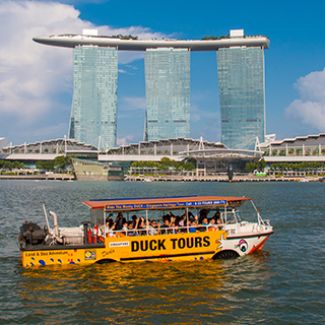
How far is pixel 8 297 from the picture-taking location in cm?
1591

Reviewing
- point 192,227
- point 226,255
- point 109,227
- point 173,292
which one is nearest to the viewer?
point 173,292

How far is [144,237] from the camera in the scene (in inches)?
778

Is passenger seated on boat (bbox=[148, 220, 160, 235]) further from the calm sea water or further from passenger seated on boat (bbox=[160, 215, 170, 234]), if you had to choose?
the calm sea water

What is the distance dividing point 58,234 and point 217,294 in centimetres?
731

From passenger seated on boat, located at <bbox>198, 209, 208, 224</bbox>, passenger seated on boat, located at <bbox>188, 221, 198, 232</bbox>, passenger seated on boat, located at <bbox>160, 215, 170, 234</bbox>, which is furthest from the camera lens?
passenger seated on boat, located at <bbox>198, 209, 208, 224</bbox>

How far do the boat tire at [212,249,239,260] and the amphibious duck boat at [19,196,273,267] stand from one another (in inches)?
1.7

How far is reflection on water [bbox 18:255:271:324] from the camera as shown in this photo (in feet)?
46.9

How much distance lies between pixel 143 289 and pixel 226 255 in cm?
546

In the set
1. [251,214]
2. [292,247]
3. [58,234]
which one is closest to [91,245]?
[58,234]

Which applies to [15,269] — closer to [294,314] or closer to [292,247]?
[294,314]

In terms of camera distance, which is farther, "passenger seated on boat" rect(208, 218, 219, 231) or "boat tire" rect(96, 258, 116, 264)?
"passenger seated on boat" rect(208, 218, 219, 231)

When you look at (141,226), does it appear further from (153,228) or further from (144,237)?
(144,237)

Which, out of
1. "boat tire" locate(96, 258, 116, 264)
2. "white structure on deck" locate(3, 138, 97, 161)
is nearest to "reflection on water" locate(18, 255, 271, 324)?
"boat tire" locate(96, 258, 116, 264)

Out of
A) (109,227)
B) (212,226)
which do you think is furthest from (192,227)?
(109,227)
